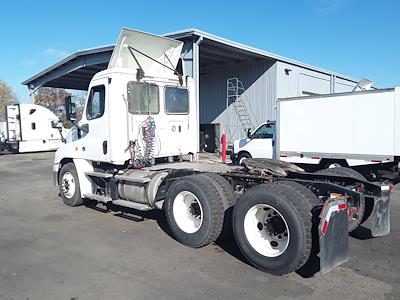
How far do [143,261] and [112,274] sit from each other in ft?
1.73

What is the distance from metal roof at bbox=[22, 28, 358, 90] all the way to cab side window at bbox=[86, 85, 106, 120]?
877cm

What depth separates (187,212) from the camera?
19.0ft

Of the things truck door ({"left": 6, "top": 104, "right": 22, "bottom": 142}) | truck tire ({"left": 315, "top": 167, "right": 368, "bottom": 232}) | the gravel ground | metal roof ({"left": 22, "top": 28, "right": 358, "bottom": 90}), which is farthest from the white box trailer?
truck door ({"left": 6, "top": 104, "right": 22, "bottom": 142})

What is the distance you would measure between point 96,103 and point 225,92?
15864 millimetres

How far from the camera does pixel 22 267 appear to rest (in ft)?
15.8

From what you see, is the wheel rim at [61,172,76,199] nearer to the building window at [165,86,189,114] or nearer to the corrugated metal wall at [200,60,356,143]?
the building window at [165,86,189,114]

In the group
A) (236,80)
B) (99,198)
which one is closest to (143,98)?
(99,198)

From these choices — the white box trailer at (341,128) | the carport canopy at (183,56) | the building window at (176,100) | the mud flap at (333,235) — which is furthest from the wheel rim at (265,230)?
the carport canopy at (183,56)

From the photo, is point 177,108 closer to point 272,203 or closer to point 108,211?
point 108,211

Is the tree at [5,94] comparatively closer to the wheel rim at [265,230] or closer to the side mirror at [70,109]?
the side mirror at [70,109]

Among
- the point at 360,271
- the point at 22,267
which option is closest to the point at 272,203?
the point at 360,271

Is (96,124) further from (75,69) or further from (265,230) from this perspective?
(75,69)

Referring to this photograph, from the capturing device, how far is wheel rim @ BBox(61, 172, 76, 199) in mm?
8234

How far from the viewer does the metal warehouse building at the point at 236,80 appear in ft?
66.9
